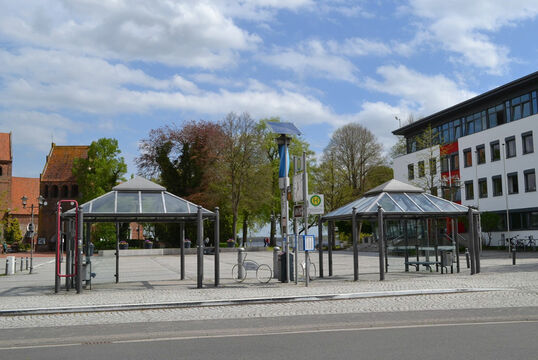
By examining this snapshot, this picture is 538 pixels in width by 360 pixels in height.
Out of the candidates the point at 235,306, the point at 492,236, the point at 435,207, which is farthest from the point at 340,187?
the point at 235,306

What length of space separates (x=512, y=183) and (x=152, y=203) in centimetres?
3920

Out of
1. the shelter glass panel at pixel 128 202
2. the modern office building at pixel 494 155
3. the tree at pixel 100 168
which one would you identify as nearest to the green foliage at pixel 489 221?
the modern office building at pixel 494 155

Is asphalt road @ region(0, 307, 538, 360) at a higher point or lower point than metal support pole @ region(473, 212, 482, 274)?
lower

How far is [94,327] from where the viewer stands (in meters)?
10.0

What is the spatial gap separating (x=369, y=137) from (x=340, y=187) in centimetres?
814

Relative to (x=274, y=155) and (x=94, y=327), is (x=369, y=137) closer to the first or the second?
(x=274, y=155)

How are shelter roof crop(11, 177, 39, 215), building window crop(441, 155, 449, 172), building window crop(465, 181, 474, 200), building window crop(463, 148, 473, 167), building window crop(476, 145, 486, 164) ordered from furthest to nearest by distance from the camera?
shelter roof crop(11, 177, 39, 215), building window crop(441, 155, 449, 172), building window crop(463, 148, 473, 167), building window crop(465, 181, 474, 200), building window crop(476, 145, 486, 164)

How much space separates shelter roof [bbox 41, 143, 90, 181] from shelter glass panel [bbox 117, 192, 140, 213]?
6058cm

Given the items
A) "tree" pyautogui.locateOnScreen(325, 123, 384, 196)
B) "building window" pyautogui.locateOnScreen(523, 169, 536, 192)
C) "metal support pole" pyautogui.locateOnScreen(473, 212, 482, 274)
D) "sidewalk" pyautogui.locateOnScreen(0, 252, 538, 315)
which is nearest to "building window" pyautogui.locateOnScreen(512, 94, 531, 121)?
"building window" pyautogui.locateOnScreen(523, 169, 536, 192)

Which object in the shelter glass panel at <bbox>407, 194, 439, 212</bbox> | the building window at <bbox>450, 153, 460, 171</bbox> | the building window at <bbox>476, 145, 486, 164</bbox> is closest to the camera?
the shelter glass panel at <bbox>407, 194, 439, 212</bbox>

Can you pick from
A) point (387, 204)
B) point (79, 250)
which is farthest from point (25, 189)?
point (387, 204)

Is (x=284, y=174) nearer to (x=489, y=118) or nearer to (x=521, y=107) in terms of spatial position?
(x=521, y=107)

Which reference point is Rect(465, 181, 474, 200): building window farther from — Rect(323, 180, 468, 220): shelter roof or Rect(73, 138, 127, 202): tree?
Rect(73, 138, 127, 202): tree

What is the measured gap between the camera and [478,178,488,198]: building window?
5119 cm
